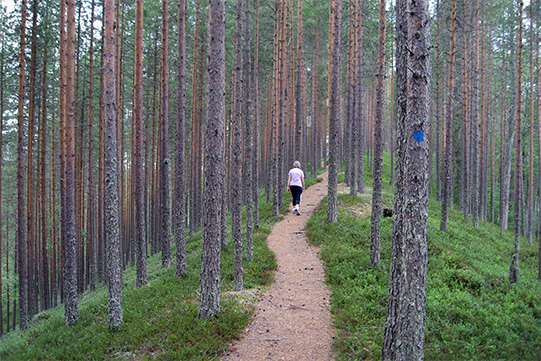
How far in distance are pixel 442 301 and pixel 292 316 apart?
11.1 ft

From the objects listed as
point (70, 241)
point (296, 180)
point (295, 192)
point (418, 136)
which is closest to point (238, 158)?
point (70, 241)

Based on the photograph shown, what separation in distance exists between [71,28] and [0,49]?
31.3 feet

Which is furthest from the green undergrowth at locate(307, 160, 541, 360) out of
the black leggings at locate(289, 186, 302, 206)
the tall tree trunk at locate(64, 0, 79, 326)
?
the tall tree trunk at locate(64, 0, 79, 326)

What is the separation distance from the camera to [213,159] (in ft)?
22.8

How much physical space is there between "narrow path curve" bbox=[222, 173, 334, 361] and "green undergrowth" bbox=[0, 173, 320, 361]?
32 centimetres

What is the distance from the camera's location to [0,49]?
16.3 meters

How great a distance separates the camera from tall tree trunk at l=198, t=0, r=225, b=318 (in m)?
6.93

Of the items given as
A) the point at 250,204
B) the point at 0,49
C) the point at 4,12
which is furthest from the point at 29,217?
the point at 250,204

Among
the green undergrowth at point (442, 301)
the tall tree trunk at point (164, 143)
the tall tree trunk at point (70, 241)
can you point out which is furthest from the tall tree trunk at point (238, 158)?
the tall tree trunk at point (70, 241)

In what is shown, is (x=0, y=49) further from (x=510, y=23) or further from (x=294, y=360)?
(x=510, y=23)

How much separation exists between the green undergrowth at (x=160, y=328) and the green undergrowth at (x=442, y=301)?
7.17 ft

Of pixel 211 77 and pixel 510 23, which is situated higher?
pixel 510 23

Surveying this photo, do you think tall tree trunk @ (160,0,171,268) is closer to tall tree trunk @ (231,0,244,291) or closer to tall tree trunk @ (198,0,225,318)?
tall tree trunk @ (231,0,244,291)

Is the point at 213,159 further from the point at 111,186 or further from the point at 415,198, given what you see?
Result: the point at 415,198
